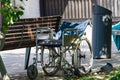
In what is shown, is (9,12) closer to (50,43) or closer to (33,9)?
(50,43)

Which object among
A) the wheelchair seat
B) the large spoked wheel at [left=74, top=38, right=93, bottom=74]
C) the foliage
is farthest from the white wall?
the foliage

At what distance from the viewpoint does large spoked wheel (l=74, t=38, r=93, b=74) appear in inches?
327

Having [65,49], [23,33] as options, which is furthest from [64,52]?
[23,33]

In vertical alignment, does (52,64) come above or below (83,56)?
below

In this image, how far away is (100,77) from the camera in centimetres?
836

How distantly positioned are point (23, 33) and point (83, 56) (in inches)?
49.0

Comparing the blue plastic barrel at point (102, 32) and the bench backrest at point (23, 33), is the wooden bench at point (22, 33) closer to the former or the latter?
the bench backrest at point (23, 33)

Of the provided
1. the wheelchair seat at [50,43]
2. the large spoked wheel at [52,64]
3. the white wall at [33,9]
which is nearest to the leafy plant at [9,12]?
the wheelchair seat at [50,43]

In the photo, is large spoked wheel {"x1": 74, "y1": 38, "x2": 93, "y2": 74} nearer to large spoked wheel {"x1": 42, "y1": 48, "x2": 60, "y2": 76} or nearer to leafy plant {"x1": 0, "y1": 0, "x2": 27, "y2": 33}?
large spoked wheel {"x1": 42, "y1": 48, "x2": 60, "y2": 76}

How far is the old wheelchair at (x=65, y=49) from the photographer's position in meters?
7.98

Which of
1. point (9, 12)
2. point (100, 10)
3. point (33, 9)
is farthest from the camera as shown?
point (33, 9)

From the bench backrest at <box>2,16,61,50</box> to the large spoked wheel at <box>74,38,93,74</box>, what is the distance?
36.8 inches

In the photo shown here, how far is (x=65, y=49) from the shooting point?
26.1ft

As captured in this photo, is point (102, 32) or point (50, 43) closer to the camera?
point (50, 43)
